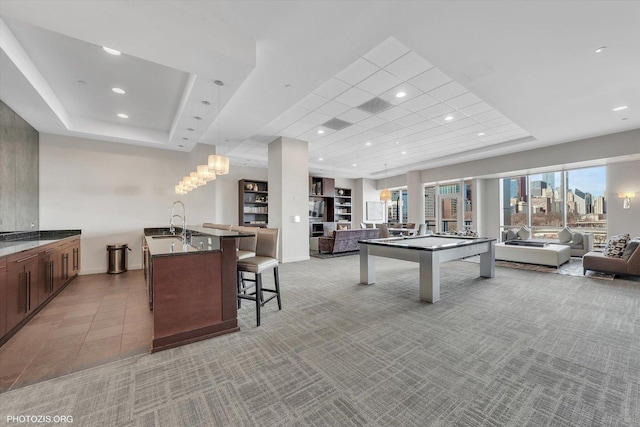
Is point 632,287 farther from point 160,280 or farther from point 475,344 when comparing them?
point 160,280

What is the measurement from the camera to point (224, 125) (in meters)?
5.37

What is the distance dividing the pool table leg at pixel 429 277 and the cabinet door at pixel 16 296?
481 cm

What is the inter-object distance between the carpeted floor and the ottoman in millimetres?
2547

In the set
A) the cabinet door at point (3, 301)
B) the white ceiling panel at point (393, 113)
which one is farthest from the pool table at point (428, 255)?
the cabinet door at point (3, 301)

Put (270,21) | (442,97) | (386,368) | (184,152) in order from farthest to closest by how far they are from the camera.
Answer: (184,152) < (442,97) < (270,21) < (386,368)

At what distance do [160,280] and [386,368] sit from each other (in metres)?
2.19

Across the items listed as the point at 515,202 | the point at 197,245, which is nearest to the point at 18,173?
the point at 197,245

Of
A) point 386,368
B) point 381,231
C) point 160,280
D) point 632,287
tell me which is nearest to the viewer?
point 386,368

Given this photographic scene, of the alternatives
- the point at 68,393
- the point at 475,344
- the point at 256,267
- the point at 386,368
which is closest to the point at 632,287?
the point at 475,344

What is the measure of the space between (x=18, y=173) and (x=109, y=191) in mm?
1637

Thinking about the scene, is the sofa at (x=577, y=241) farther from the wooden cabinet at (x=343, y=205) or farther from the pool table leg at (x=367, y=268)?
the wooden cabinet at (x=343, y=205)

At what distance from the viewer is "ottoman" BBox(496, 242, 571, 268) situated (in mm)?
5570

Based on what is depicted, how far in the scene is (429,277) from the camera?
11.7ft

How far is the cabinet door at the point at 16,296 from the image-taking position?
2609 millimetres
